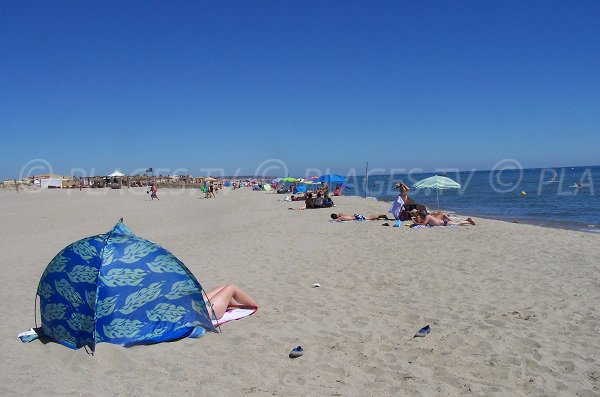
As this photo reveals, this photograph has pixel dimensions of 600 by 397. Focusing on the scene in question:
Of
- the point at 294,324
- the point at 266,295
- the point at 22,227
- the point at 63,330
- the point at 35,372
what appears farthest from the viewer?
the point at 22,227

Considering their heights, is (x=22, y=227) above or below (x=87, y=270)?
below

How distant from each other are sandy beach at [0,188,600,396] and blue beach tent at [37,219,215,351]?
15cm

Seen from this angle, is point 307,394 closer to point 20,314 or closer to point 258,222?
point 20,314

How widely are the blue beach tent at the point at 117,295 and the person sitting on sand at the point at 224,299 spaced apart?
16.3 inches

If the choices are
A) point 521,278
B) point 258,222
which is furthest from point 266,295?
point 258,222

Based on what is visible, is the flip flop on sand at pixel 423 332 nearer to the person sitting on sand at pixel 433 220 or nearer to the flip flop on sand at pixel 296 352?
the flip flop on sand at pixel 296 352

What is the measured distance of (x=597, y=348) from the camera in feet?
13.1

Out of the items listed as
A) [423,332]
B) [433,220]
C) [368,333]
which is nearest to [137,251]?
[368,333]

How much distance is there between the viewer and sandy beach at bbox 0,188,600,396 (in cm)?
345

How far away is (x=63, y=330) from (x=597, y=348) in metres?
4.82

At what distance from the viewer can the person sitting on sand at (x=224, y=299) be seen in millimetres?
4953

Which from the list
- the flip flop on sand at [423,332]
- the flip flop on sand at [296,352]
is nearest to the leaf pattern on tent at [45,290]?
the flip flop on sand at [296,352]

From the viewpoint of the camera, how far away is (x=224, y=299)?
511 centimetres

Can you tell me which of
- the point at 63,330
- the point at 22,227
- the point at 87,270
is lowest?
the point at 22,227
